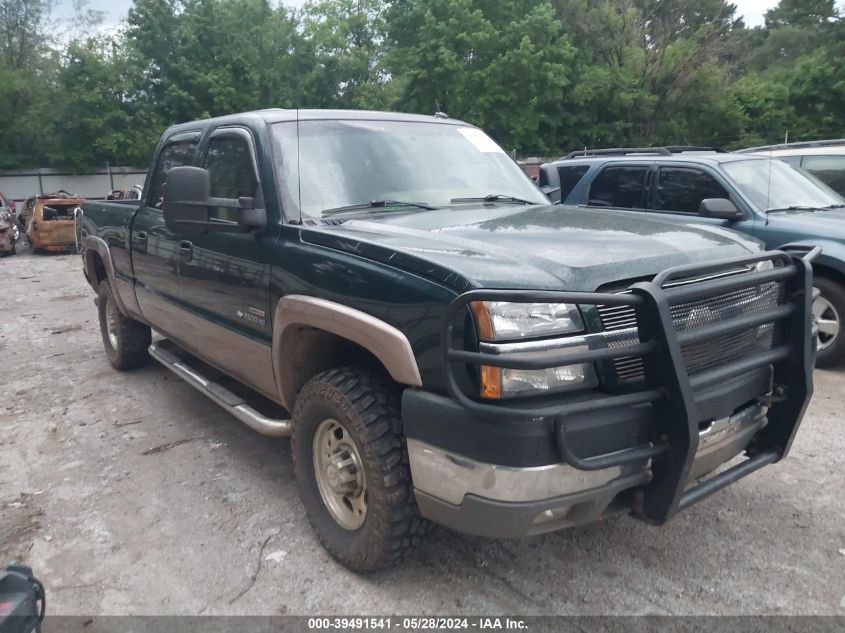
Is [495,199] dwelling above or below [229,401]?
above

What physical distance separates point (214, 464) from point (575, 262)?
9.11 ft

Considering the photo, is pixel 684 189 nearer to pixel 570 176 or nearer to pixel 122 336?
pixel 570 176

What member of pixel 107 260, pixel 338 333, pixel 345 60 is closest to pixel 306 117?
pixel 338 333

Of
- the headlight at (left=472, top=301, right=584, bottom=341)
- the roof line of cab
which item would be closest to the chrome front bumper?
the headlight at (left=472, top=301, right=584, bottom=341)

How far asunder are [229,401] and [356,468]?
1.25 metres

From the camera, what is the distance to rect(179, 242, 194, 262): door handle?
13.9 ft

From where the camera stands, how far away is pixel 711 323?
2.69 meters

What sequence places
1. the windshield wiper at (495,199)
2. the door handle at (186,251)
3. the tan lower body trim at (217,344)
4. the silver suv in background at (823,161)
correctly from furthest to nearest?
1. the silver suv in background at (823,161)
2. the door handle at (186,251)
3. the windshield wiper at (495,199)
4. the tan lower body trim at (217,344)

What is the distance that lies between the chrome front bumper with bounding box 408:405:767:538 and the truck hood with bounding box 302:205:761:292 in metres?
0.62

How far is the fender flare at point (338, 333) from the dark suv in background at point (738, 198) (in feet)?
7.97

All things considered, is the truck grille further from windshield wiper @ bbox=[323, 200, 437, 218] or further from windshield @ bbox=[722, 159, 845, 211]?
windshield @ bbox=[722, 159, 845, 211]

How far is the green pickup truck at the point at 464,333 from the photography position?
2.33 m

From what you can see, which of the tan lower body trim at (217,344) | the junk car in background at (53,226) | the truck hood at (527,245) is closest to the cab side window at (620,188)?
the truck hood at (527,245)

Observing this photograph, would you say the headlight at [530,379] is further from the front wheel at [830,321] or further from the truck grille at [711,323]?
the front wheel at [830,321]
